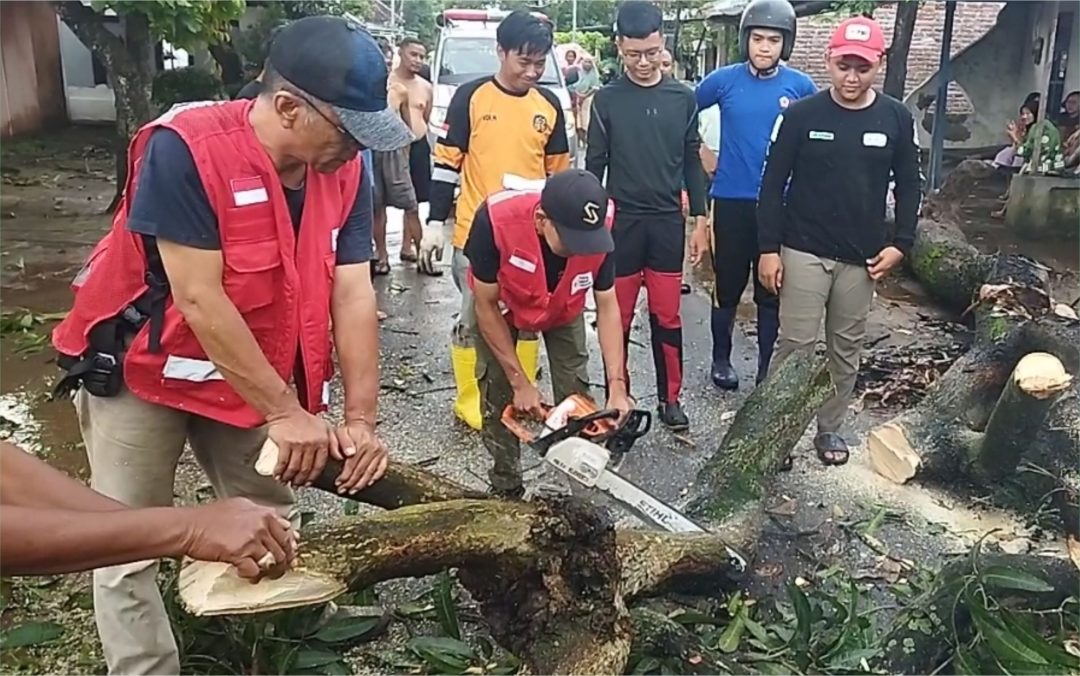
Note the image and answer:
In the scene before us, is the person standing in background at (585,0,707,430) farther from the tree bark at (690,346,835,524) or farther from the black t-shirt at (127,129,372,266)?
the black t-shirt at (127,129,372,266)

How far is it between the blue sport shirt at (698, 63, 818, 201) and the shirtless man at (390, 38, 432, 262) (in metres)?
2.62

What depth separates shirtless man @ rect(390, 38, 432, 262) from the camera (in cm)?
699

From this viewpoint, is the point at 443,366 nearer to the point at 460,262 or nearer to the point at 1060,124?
the point at 460,262

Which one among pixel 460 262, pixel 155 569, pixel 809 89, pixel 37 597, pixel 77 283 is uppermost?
pixel 809 89

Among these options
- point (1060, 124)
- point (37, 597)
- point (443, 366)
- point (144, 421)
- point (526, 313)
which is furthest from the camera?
point (1060, 124)

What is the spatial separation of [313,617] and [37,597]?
95 cm

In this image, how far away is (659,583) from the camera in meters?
2.87

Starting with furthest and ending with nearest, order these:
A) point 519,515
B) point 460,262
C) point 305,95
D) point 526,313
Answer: point 460,262
point 526,313
point 519,515
point 305,95

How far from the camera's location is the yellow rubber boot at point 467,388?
175 inches

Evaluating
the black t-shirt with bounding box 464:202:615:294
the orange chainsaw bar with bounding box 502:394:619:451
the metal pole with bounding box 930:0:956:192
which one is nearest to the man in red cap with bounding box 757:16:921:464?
the black t-shirt with bounding box 464:202:615:294

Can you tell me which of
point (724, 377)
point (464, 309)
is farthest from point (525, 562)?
point (724, 377)

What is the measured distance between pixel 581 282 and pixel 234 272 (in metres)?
1.47

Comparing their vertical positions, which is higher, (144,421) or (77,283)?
(77,283)

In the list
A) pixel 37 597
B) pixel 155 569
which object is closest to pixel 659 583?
pixel 155 569
